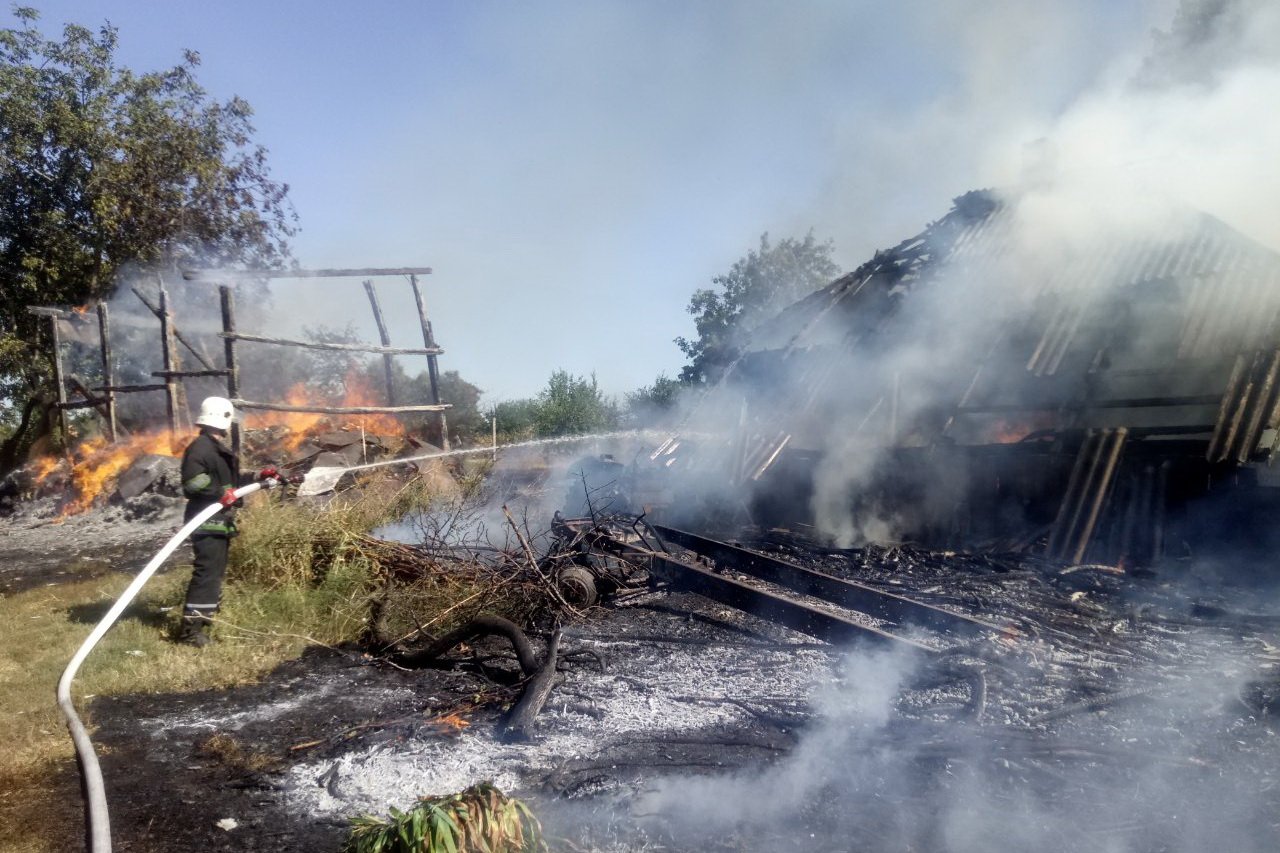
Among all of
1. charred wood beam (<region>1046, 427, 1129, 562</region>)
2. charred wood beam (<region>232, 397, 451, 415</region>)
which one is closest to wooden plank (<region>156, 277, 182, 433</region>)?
charred wood beam (<region>232, 397, 451, 415</region>)

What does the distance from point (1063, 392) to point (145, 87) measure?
64.2 feet

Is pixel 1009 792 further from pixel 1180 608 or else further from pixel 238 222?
pixel 238 222

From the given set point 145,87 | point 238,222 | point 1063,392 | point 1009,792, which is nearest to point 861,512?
point 1063,392

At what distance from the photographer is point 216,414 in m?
6.41

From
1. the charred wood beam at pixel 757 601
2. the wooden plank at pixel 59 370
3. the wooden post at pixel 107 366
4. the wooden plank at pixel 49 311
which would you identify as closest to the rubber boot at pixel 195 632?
the charred wood beam at pixel 757 601

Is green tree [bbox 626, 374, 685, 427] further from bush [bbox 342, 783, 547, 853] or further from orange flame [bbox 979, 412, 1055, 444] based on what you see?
bush [bbox 342, 783, 547, 853]

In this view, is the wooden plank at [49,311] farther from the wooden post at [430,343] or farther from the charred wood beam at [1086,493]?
the charred wood beam at [1086,493]

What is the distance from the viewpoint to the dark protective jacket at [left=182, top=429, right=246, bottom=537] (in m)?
6.04

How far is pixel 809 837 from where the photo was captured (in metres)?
3.11

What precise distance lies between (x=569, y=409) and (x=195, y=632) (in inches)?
626

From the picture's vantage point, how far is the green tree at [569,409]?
69.7 ft

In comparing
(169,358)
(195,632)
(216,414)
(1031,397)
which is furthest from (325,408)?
(1031,397)

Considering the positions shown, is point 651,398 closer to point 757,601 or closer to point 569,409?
point 569,409

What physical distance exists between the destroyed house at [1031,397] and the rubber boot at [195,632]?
733 cm
